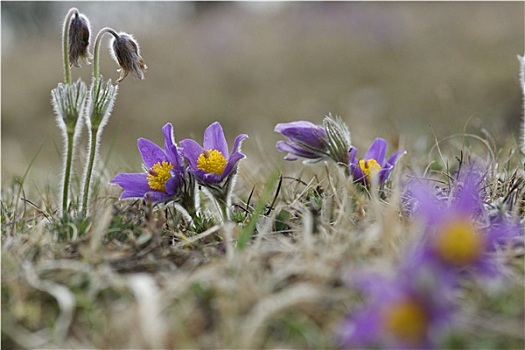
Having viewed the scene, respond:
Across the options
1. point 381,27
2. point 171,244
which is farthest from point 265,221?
point 381,27

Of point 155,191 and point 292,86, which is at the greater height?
point 292,86

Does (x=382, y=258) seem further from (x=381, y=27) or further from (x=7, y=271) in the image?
(x=381, y=27)

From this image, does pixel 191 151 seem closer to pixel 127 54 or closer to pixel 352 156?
pixel 127 54

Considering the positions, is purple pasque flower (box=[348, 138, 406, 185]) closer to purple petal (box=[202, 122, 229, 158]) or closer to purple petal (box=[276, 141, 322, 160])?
purple petal (box=[276, 141, 322, 160])

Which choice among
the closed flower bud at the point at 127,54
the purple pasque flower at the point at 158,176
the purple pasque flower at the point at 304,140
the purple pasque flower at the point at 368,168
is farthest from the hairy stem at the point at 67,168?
the purple pasque flower at the point at 368,168

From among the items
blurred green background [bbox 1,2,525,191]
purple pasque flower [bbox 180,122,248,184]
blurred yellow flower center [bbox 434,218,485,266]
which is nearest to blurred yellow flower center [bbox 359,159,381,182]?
purple pasque flower [bbox 180,122,248,184]

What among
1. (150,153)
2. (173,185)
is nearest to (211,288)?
(173,185)
